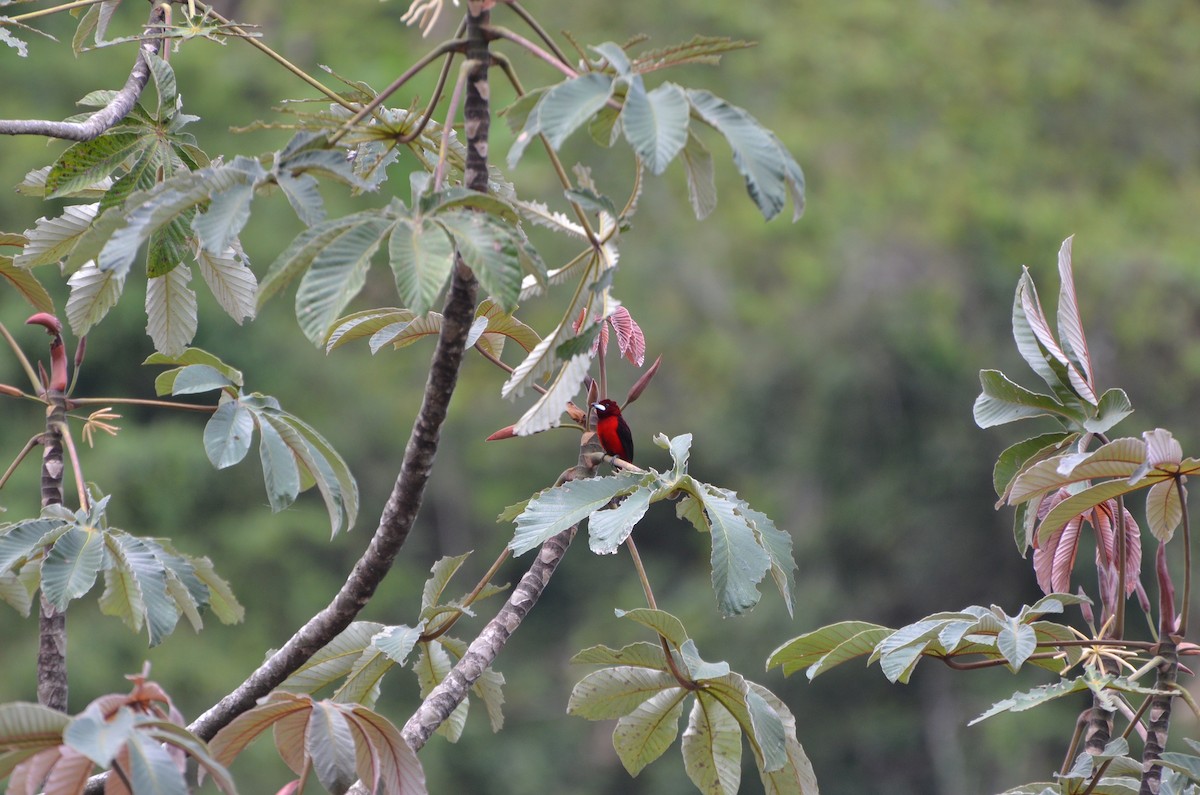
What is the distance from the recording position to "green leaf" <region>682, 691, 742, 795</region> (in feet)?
5.52

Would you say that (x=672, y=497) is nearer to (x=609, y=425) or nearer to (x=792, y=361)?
(x=609, y=425)

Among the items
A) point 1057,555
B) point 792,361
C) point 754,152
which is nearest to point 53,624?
point 754,152

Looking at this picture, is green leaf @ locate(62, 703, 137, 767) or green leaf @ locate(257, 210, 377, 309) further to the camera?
green leaf @ locate(257, 210, 377, 309)

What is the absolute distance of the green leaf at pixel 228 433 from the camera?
156cm

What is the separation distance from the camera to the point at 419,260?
1.19 meters

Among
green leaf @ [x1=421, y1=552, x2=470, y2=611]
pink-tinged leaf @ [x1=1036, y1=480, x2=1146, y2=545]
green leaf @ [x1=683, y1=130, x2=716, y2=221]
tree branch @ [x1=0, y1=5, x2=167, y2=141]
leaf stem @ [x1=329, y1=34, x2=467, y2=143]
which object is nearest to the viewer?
leaf stem @ [x1=329, y1=34, x2=467, y2=143]

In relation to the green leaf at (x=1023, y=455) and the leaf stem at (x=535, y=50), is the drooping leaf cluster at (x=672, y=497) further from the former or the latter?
the leaf stem at (x=535, y=50)

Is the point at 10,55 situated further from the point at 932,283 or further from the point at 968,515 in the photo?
the point at 968,515

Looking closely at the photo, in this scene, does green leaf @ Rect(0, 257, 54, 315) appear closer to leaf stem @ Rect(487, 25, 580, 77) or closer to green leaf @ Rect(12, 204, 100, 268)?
green leaf @ Rect(12, 204, 100, 268)

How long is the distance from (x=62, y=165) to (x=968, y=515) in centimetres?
1133

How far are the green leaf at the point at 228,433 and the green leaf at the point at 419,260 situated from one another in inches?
18.3

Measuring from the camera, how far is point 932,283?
46.4ft

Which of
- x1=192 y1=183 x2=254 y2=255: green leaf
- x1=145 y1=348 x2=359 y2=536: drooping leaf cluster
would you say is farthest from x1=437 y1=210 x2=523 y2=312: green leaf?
x1=145 y1=348 x2=359 y2=536: drooping leaf cluster

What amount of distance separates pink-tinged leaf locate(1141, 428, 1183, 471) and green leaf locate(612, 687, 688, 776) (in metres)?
0.66
